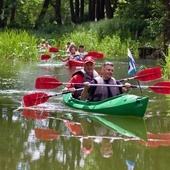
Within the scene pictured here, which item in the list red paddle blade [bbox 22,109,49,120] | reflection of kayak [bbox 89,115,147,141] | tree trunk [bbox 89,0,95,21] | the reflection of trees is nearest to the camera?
the reflection of trees

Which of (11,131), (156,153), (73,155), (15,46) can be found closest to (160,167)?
(156,153)

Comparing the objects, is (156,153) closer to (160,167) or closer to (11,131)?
(160,167)

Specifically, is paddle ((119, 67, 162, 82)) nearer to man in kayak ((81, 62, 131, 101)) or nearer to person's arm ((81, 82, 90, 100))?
man in kayak ((81, 62, 131, 101))

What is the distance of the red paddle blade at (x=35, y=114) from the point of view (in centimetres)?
848

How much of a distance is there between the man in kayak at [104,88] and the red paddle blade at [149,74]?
0.66m

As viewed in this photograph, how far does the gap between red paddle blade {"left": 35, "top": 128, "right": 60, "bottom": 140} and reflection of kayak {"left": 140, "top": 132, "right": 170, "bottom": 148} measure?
1.20m

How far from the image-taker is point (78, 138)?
6770mm

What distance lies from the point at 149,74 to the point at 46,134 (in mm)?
3169

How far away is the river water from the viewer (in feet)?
18.0

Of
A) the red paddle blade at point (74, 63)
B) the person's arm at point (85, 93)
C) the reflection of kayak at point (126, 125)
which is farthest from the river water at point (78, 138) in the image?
the red paddle blade at point (74, 63)

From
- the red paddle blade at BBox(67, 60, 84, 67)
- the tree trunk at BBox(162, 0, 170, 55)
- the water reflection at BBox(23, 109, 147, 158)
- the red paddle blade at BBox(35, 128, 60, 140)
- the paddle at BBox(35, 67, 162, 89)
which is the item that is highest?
the tree trunk at BBox(162, 0, 170, 55)

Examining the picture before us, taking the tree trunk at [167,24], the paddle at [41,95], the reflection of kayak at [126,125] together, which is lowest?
the reflection of kayak at [126,125]

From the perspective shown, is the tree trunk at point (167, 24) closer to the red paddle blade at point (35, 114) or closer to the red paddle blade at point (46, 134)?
the red paddle blade at point (35, 114)

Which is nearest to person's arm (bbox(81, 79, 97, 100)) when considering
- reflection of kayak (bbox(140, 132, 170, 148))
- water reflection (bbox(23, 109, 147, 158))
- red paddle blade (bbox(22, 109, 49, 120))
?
water reflection (bbox(23, 109, 147, 158))
